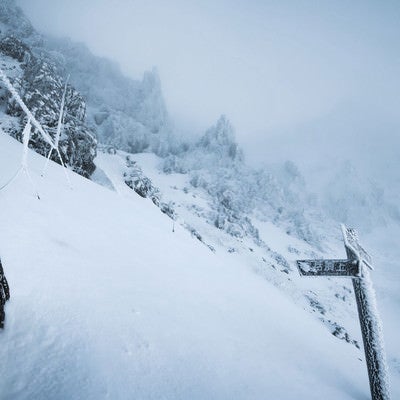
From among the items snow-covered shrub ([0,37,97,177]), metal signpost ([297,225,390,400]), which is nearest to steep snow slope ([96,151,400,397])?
snow-covered shrub ([0,37,97,177])

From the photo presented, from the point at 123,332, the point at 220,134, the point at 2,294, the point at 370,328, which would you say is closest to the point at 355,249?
the point at 370,328

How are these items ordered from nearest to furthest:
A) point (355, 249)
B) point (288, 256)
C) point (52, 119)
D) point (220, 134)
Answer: point (355, 249) < point (52, 119) < point (288, 256) < point (220, 134)

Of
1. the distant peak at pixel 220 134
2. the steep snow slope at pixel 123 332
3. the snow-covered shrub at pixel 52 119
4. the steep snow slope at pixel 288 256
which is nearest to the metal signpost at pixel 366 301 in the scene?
the steep snow slope at pixel 123 332

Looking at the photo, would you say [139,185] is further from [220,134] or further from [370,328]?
[220,134]

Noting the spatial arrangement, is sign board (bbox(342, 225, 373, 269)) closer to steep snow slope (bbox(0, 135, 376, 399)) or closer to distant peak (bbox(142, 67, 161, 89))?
steep snow slope (bbox(0, 135, 376, 399))

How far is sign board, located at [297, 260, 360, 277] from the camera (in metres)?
4.86

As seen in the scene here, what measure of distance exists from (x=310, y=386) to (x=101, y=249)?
6.57 m

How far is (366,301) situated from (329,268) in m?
0.91

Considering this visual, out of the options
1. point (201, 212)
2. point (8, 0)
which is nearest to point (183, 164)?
point (201, 212)

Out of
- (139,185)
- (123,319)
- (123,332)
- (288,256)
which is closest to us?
(123,332)

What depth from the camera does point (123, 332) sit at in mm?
4762

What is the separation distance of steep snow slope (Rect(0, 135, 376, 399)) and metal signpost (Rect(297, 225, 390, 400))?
971mm

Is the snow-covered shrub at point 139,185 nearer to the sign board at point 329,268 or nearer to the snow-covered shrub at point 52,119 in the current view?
the snow-covered shrub at point 52,119

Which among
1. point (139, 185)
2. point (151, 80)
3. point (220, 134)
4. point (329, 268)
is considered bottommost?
point (329, 268)
